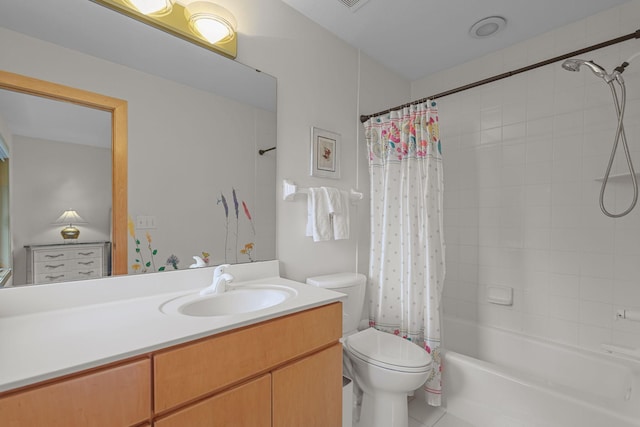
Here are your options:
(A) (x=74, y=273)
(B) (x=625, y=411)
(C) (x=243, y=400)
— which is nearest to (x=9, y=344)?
(A) (x=74, y=273)

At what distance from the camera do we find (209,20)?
136 centimetres

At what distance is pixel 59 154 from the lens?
3.43ft

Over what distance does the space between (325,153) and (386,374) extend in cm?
132

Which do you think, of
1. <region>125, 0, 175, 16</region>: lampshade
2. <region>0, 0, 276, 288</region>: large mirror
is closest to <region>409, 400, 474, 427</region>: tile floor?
<region>0, 0, 276, 288</region>: large mirror

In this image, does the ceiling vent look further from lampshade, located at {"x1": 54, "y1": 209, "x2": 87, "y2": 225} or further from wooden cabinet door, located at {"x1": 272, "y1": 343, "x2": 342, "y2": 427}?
wooden cabinet door, located at {"x1": 272, "y1": 343, "x2": 342, "y2": 427}

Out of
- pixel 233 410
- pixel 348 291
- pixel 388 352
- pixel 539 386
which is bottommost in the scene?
pixel 539 386

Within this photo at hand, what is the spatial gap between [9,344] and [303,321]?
808 mm

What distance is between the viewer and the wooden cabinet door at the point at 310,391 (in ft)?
3.40

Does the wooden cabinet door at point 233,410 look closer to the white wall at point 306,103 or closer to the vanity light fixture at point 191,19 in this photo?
the white wall at point 306,103

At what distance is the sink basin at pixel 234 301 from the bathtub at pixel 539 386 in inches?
46.1

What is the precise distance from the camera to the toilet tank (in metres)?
1.73

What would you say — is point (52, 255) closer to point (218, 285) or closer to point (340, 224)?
point (218, 285)

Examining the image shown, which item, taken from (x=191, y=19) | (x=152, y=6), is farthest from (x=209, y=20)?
(x=152, y=6)

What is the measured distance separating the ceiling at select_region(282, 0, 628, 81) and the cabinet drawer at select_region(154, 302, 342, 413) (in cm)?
175
